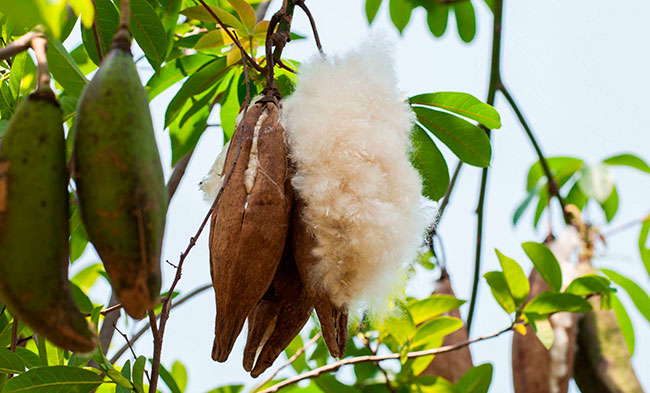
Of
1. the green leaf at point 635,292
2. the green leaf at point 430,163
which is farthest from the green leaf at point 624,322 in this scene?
the green leaf at point 430,163

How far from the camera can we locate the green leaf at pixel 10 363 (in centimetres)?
92

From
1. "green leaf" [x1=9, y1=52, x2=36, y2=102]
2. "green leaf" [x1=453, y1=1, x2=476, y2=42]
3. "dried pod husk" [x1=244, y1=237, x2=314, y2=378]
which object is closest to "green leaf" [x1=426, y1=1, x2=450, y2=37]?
"green leaf" [x1=453, y1=1, x2=476, y2=42]

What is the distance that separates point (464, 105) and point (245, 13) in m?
0.37

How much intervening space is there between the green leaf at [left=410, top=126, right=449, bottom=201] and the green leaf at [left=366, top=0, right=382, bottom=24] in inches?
33.8

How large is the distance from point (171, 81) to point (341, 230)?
2.42 feet

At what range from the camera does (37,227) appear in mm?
458

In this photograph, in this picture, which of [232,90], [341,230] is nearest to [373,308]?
[341,230]

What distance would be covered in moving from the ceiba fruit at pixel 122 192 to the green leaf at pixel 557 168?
190 centimetres

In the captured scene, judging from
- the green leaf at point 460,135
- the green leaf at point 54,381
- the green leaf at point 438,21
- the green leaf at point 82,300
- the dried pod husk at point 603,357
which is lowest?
the dried pod husk at point 603,357

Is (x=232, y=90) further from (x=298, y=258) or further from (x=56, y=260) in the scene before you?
(x=56, y=260)

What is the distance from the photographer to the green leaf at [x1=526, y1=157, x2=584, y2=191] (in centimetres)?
223

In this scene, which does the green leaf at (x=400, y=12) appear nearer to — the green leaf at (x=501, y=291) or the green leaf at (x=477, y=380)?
the green leaf at (x=501, y=291)

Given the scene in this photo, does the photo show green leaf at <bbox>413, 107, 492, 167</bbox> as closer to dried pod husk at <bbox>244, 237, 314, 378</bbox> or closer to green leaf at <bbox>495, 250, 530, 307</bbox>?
green leaf at <bbox>495, 250, 530, 307</bbox>

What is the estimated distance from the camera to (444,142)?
115cm
